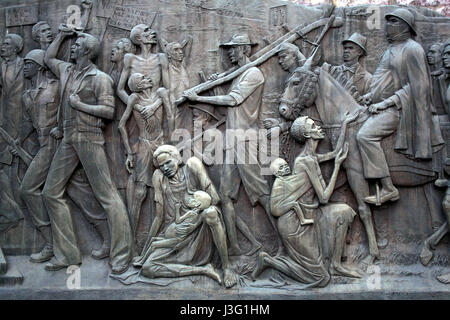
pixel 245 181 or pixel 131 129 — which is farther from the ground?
pixel 131 129

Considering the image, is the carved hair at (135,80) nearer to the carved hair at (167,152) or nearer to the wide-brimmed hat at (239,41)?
the carved hair at (167,152)

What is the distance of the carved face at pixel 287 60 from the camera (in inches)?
369

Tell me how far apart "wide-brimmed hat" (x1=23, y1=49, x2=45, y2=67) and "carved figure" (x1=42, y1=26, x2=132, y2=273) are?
434 mm

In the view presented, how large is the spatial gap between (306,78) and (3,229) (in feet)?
16.4

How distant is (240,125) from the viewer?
934 centimetres

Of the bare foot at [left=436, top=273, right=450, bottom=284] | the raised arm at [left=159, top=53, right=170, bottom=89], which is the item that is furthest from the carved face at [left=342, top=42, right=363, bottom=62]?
the bare foot at [left=436, top=273, right=450, bottom=284]

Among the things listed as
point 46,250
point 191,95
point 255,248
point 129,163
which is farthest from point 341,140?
point 46,250

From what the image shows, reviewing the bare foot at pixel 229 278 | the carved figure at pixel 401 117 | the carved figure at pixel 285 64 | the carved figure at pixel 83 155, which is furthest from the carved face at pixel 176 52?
the bare foot at pixel 229 278

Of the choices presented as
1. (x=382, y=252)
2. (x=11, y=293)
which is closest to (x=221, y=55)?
(x=382, y=252)

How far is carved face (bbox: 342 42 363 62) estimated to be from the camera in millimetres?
9328

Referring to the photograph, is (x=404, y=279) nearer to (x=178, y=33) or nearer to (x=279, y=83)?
(x=279, y=83)

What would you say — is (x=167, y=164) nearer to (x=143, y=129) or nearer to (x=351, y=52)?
(x=143, y=129)

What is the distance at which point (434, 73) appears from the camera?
365 inches

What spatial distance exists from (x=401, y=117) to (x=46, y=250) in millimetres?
5433
